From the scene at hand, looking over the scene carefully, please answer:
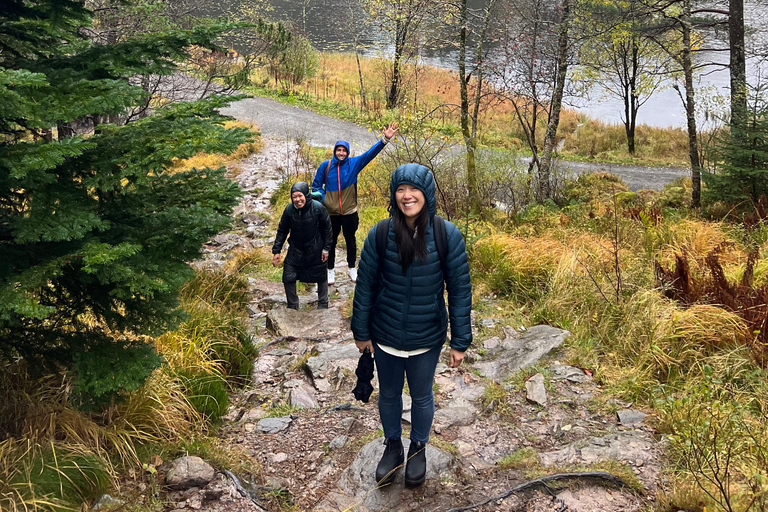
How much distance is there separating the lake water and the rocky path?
41.6 ft

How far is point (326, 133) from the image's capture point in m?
17.5

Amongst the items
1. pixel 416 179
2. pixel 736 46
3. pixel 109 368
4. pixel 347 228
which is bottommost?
pixel 109 368

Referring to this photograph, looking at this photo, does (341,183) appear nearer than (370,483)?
No

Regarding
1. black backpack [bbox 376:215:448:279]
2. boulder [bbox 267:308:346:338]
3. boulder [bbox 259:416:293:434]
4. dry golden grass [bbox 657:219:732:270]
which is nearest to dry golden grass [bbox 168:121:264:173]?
boulder [bbox 267:308:346:338]

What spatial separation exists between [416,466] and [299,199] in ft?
10.5

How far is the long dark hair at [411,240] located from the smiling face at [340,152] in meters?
3.49

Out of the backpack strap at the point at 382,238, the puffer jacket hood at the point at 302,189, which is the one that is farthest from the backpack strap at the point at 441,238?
the puffer jacket hood at the point at 302,189

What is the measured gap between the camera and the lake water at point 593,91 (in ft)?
66.9

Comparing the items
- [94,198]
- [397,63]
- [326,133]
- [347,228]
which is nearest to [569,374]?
[347,228]

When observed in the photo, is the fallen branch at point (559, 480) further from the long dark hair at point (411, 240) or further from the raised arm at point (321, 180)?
the raised arm at point (321, 180)

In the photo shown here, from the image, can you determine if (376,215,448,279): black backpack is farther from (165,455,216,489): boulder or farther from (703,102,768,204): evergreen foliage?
(703,102,768,204): evergreen foliage

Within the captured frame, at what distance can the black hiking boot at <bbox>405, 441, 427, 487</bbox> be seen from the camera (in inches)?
124

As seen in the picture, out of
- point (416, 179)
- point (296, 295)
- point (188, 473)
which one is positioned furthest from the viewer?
point (296, 295)

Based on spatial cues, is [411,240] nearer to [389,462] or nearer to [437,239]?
[437,239]
